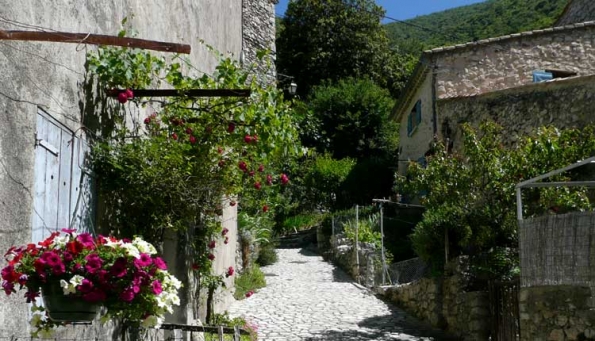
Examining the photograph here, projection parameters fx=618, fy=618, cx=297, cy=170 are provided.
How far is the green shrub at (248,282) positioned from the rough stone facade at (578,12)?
546 inches

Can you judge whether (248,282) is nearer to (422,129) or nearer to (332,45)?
(422,129)

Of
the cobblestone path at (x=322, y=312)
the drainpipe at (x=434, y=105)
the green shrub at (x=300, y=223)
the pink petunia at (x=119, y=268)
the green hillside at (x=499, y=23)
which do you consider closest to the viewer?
the pink petunia at (x=119, y=268)

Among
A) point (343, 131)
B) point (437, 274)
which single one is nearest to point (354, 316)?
point (437, 274)

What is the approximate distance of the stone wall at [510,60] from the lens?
17.5 m

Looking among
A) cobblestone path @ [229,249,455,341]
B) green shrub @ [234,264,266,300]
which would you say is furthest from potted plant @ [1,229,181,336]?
green shrub @ [234,264,266,300]

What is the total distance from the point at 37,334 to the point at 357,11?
3562 centimetres

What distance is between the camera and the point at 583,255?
6.68 metres

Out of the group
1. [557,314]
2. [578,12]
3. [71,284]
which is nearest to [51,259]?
[71,284]

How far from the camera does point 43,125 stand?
13.3ft

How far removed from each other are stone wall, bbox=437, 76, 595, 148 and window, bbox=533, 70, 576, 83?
2.15 metres

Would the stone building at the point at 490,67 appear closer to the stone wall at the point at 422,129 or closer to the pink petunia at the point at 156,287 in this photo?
the stone wall at the point at 422,129

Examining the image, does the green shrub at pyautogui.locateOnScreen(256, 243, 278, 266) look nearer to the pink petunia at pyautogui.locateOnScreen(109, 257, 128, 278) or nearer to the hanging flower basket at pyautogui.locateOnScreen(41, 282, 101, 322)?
the hanging flower basket at pyautogui.locateOnScreen(41, 282, 101, 322)

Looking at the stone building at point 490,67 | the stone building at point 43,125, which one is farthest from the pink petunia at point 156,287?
the stone building at point 490,67

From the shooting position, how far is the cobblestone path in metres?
11.2
